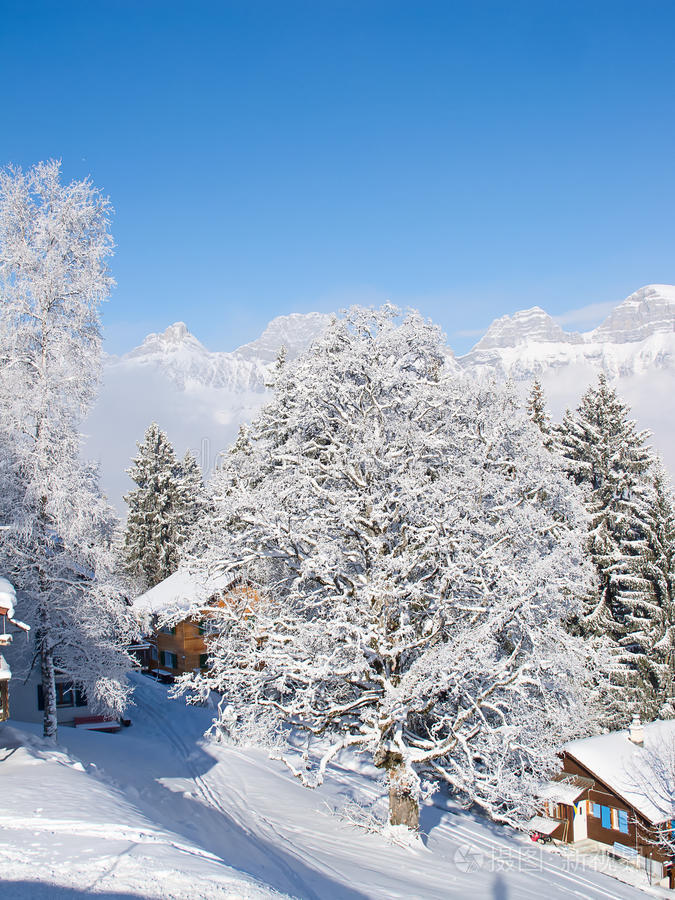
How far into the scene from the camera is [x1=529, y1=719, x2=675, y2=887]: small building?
21.3m

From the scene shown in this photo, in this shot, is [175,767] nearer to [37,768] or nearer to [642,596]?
[37,768]

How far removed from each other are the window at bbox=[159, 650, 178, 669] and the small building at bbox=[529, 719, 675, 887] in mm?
20222

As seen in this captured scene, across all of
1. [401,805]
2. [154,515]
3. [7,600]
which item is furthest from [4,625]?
[154,515]

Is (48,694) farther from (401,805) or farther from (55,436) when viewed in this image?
(401,805)

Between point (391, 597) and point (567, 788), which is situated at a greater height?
point (391, 597)

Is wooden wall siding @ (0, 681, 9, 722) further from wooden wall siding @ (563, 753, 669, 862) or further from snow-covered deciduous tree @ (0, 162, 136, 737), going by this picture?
wooden wall siding @ (563, 753, 669, 862)

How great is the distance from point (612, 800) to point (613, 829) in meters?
1.25

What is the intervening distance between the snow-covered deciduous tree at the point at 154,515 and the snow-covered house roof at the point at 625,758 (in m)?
29.6

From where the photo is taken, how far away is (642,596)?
2614cm

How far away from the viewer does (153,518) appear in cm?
4616

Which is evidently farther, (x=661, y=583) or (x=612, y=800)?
(x=661, y=583)

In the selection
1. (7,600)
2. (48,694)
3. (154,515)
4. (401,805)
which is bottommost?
(401,805)

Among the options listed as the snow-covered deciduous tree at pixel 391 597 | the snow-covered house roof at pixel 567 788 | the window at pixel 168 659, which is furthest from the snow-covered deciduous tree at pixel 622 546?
the window at pixel 168 659

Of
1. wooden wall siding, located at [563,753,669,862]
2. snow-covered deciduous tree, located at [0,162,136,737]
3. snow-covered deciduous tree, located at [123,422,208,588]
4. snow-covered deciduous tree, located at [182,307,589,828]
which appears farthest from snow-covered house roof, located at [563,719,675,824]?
snow-covered deciduous tree, located at [123,422,208,588]
